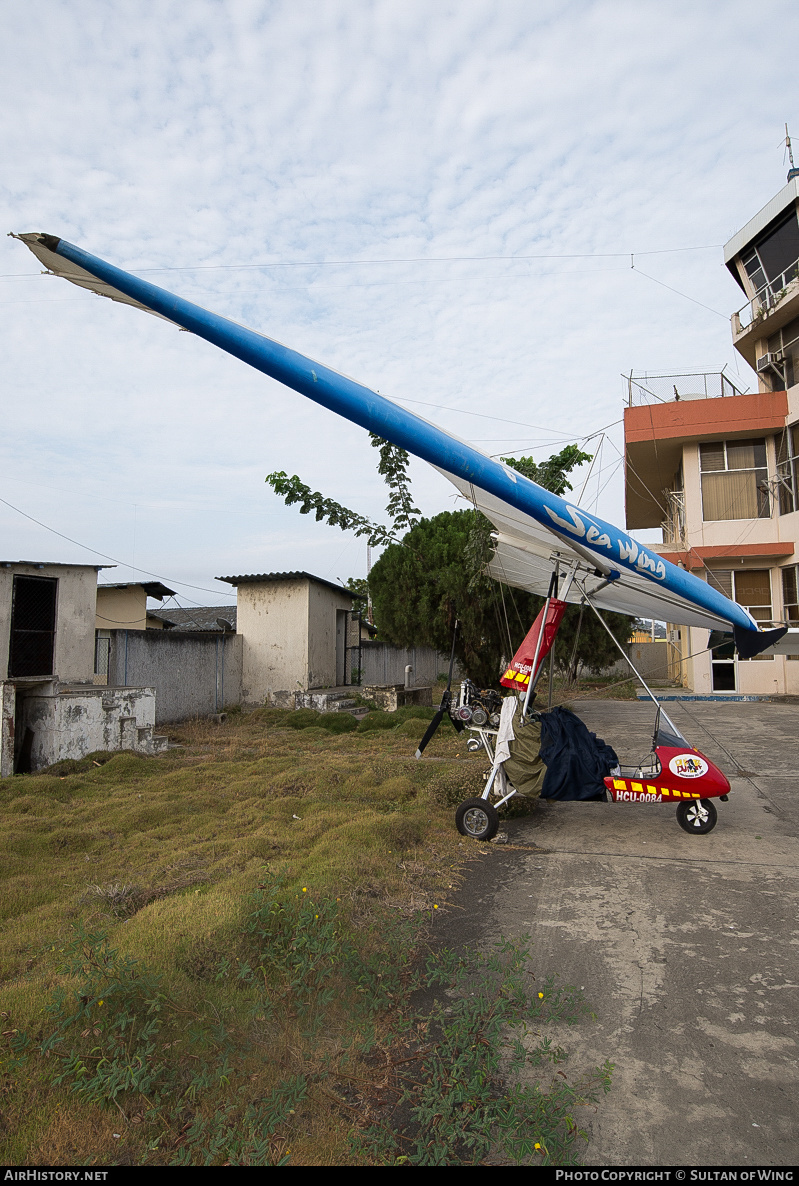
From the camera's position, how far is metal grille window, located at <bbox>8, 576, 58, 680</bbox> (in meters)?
10.8

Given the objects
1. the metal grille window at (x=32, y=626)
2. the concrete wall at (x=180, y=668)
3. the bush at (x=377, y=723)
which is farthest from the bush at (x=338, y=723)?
the metal grille window at (x=32, y=626)

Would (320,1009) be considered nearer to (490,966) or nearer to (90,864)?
(490,966)

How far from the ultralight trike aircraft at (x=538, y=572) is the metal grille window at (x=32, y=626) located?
8.11 m

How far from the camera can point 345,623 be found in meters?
21.5

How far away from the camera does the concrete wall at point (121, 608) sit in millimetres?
19562

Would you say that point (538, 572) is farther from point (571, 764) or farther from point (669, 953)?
point (669, 953)

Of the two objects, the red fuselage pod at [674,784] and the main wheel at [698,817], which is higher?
the red fuselage pod at [674,784]

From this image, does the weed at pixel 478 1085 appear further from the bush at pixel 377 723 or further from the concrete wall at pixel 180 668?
the concrete wall at pixel 180 668

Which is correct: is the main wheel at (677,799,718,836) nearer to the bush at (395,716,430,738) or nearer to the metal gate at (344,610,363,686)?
the bush at (395,716,430,738)

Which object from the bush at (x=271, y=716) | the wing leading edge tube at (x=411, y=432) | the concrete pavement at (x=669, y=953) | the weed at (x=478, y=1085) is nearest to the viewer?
the weed at (x=478, y=1085)

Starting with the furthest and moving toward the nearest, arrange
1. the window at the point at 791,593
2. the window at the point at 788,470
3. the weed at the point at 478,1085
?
the window at the point at 788,470 < the window at the point at 791,593 < the weed at the point at 478,1085

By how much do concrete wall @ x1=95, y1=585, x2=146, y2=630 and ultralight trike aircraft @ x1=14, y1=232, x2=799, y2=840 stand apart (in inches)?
591

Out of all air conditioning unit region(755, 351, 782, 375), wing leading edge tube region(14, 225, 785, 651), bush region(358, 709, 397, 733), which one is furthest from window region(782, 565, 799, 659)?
wing leading edge tube region(14, 225, 785, 651)

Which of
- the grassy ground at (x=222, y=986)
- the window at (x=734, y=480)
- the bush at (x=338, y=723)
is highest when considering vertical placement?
the window at (x=734, y=480)
